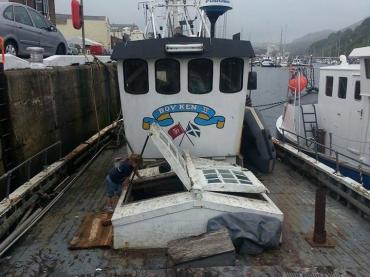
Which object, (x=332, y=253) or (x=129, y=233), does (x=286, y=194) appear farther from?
(x=129, y=233)

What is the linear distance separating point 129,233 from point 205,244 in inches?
43.7

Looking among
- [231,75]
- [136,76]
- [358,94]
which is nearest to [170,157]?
[136,76]

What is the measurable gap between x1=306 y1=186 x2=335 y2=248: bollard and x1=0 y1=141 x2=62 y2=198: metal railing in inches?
173

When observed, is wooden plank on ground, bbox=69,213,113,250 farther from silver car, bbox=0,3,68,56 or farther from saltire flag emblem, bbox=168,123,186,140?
silver car, bbox=0,3,68,56

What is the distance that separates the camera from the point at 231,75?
8516 mm

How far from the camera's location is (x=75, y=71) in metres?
12.2

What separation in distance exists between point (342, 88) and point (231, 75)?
6.62 metres

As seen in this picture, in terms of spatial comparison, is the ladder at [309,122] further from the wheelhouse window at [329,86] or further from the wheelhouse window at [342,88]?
the wheelhouse window at [342,88]

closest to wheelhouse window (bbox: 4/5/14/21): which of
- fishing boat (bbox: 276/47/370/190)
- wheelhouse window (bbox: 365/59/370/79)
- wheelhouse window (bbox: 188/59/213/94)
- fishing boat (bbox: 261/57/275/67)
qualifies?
wheelhouse window (bbox: 188/59/213/94)

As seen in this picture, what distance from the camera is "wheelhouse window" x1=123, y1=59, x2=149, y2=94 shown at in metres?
8.38

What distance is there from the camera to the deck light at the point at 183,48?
793cm

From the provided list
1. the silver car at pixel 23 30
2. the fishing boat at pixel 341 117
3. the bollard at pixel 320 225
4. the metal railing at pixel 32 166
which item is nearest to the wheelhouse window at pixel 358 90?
the fishing boat at pixel 341 117

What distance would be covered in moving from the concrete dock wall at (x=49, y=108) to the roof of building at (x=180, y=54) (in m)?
1.96

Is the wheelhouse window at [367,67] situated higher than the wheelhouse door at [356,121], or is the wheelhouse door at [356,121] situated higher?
the wheelhouse window at [367,67]
